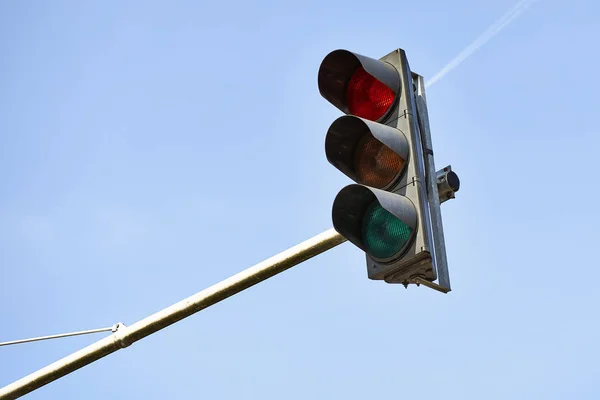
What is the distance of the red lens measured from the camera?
5.17m

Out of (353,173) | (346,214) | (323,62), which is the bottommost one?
(346,214)

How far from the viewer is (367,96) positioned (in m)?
5.26

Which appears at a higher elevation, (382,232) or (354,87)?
(354,87)

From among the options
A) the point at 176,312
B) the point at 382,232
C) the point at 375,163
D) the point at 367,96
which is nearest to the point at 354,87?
the point at 367,96

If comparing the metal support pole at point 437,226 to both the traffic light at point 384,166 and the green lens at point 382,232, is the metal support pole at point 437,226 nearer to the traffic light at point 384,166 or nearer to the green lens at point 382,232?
the traffic light at point 384,166

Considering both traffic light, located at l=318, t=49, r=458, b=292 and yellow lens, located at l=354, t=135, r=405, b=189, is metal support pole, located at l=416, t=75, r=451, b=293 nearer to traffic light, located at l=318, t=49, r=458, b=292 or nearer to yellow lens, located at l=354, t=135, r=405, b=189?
traffic light, located at l=318, t=49, r=458, b=292

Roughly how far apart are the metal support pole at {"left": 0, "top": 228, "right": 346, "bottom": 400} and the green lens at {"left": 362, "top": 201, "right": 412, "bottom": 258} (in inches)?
11.2

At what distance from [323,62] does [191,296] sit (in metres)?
1.58

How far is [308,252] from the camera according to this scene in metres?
5.38

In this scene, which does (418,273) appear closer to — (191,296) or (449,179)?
(449,179)

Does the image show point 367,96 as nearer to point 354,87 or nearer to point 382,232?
point 354,87

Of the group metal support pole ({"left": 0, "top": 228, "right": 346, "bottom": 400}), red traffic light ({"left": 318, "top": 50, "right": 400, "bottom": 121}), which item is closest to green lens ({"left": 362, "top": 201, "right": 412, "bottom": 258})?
metal support pole ({"left": 0, "top": 228, "right": 346, "bottom": 400})

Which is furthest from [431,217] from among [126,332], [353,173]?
[126,332]

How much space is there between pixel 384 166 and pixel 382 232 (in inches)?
14.2
